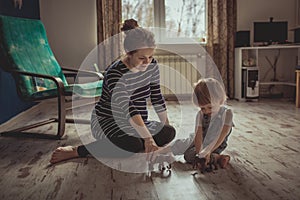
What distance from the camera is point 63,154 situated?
185 cm

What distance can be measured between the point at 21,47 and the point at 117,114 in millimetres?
1327

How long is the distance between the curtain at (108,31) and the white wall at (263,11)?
1710 millimetres

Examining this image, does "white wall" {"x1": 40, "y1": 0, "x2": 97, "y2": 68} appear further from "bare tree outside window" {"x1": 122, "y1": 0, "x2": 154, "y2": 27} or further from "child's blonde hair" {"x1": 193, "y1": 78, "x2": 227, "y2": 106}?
"child's blonde hair" {"x1": 193, "y1": 78, "x2": 227, "y2": 106}

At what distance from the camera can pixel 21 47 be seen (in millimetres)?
2705

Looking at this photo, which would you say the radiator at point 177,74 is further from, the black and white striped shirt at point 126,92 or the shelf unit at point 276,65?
the black and white striped shirt at point 126,92

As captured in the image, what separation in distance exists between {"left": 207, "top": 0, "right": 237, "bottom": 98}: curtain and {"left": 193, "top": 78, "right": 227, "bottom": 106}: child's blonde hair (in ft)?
9.90

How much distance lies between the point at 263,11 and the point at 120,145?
12.0 feet

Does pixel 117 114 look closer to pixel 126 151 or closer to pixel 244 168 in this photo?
pixel 126 151

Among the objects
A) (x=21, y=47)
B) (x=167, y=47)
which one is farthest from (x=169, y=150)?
(x=167, y=47)

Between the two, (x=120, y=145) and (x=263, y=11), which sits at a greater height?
(x=263, y=11)

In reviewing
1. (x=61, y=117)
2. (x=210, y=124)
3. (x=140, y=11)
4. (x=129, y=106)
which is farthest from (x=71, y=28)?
(x=210, y=124)

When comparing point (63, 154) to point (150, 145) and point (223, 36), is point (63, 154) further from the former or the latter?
point (223, 36)

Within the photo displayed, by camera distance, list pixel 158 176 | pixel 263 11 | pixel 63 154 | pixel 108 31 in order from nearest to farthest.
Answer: pixel 158 176 → pixel 63 154 → pixel 108 31 → pixel 263 11

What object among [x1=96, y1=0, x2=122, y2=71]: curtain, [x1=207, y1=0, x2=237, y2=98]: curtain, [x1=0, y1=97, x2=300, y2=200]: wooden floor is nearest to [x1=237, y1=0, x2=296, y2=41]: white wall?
[x1=207, y1=0, x2=237, y2=98]: curtain
